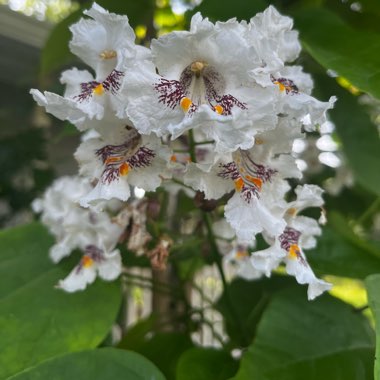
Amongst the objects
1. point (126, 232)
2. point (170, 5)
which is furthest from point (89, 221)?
point (170, 5)

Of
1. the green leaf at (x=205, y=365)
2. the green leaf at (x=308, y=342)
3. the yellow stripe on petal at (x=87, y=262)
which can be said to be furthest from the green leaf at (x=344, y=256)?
the yellow stripe on petal at (x=87, y=262)

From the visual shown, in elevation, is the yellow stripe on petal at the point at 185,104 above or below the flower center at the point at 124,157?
above

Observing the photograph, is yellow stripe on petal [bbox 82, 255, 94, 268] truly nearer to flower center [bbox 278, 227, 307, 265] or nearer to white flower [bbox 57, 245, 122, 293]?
white flower [bbox 57, 245, 122, 293]

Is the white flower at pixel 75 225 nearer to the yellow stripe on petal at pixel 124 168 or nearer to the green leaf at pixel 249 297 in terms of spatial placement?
the yellow stripe on petal at pixel 124 168

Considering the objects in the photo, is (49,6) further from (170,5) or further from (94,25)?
(94,25)

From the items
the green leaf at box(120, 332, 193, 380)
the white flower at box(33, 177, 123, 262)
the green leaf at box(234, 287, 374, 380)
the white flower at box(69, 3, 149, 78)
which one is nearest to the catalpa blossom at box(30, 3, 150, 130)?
the white flower at box(69, 3, 149, 78)

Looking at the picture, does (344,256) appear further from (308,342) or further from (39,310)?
(39,310)

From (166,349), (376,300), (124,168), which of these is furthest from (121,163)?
(166,349)
